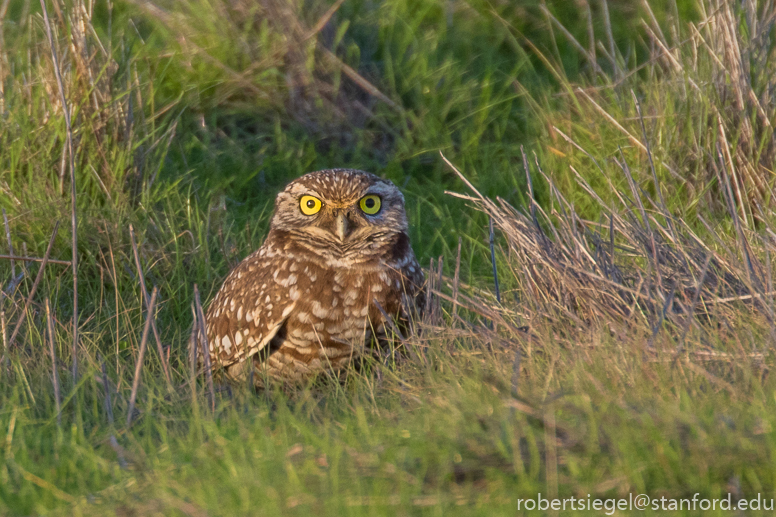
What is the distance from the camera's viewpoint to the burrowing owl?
3158 mm

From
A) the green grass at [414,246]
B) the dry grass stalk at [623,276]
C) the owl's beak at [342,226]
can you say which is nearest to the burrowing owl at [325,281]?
the owl's beak at [342,226]

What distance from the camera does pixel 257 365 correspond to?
3.37 metres

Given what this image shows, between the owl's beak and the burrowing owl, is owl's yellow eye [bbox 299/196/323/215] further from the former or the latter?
the owl's beak

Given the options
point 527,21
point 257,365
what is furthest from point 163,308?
point 527,21

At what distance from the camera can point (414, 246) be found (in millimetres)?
4559

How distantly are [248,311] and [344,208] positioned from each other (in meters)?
0.55

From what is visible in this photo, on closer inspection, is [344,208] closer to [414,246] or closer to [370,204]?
[370,204]

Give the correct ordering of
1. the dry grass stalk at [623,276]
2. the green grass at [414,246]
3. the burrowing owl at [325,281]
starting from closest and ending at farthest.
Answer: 1. the green grass at [414,246]
2. the dry grass stalk at [623,276]
3. the burrowing owl at [325,281]

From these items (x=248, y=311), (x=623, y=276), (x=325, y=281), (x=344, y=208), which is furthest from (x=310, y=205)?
(x=623, y=276)

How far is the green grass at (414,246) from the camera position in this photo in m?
1.98

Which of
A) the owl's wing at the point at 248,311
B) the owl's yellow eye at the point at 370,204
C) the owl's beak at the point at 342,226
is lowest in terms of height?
the owl's wing at the point at 248,311

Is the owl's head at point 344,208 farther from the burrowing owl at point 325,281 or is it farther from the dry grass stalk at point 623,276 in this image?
the dry grass stalk at point 623,276

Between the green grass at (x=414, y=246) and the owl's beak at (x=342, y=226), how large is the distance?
0.48m

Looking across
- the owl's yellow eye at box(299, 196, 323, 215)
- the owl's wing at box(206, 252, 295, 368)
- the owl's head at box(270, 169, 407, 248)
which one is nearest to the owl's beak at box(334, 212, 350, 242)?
the owl's head at box(270, 169, 407, 248)
